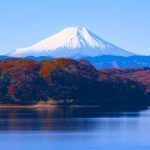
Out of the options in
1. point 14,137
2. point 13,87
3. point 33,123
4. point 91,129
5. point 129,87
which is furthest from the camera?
point 129,87

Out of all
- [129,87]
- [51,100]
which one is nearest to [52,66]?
[51,100]

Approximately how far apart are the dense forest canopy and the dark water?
2446 cm

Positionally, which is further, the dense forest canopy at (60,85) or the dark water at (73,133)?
the dense forest canopy at (60,85)

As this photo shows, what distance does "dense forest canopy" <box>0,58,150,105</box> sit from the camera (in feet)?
282

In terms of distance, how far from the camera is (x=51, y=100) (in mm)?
87250

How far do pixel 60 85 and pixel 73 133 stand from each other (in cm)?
4222

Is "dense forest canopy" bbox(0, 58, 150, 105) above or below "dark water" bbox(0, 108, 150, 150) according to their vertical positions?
above

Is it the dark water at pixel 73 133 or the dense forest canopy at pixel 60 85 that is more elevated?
the dense forest canopy at pixel 60 85

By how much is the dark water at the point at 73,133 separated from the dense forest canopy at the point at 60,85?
24.5 metres

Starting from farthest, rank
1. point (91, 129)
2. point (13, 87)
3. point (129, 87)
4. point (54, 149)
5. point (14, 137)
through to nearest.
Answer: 1. point (129, 87)
2. point (13, 87)
3. point (91, 129)
4. point (14, 137)
5. point (54, 149)

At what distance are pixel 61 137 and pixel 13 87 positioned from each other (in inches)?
1689

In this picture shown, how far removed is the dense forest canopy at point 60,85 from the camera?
282ft

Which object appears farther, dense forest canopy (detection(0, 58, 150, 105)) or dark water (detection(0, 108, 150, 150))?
dense forest canopy (detection(0, 58, 150, 105))

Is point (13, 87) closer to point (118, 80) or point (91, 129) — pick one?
point (118, 80)
